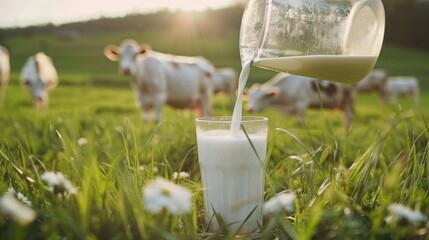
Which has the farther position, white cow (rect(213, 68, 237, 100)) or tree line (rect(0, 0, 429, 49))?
tree line (rect(0, 0, 429, 49))

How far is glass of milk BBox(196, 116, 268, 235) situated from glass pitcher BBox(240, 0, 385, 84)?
0.78 feet

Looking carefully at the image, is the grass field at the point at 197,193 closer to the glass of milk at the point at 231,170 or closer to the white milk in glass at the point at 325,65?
the glass of milk at the point at 231,170

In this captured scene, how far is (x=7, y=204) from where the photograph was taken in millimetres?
979

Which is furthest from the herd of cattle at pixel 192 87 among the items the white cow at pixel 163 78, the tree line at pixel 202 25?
the tree line at pixel 202 25

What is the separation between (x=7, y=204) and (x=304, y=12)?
A: 1.23 meters

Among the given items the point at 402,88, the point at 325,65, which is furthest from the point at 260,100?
the point at 402,88

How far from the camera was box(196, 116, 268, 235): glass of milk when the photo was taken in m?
1.76

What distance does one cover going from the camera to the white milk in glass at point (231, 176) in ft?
5.77

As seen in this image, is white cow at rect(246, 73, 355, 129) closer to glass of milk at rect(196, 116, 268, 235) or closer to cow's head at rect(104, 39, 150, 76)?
cow's head at rect(104, 39, 150, 76)

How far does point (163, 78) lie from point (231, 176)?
6.36 m

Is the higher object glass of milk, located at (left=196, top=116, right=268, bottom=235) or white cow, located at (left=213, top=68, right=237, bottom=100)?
white cow, located at (left=213, top=68, right=237, bottom=100)

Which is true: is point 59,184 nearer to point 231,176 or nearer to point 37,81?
point 231,176

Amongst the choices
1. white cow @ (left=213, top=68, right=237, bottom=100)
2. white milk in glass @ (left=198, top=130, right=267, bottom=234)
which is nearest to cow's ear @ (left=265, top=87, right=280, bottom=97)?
white milk in glass @ (left=198, top=130, right=267, bottom=234)

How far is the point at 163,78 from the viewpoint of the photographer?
26.3 feet
